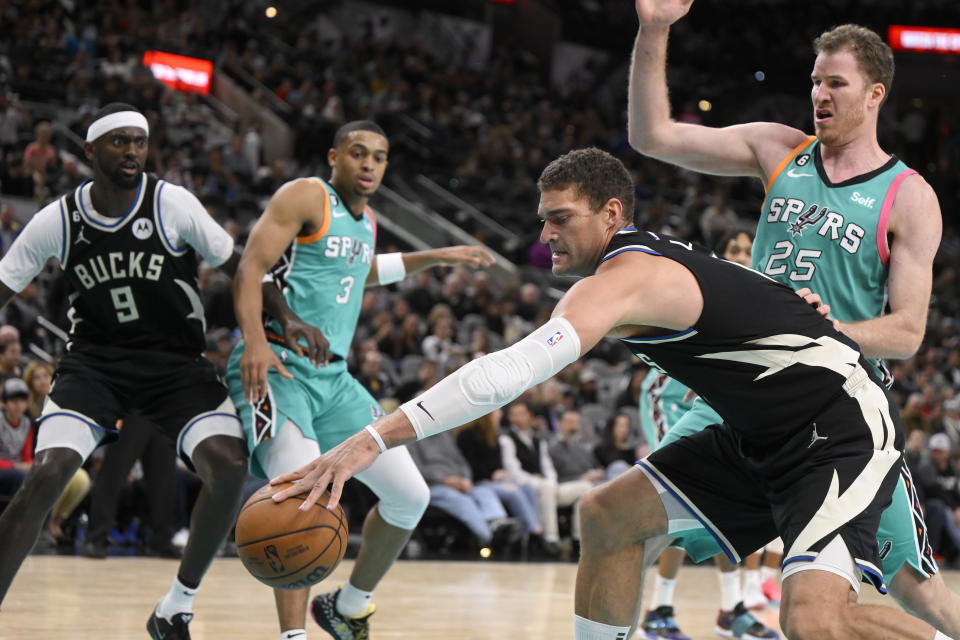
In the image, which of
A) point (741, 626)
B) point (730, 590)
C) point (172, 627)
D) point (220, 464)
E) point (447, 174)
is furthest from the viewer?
point (447, 174)

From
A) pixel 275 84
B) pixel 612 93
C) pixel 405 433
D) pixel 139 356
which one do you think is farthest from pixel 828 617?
pixel 612 93

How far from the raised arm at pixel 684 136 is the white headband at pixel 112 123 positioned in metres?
2.18

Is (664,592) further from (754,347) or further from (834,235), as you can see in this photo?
(754,347)

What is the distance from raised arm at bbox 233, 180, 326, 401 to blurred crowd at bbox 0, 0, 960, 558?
14.2 ft

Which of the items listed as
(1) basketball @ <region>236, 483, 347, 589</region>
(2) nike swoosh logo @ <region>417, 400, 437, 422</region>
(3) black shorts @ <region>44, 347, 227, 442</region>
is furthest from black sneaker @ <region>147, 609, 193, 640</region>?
(2) nike swoosh logo @ <region>417, 400, 437, 422</region>

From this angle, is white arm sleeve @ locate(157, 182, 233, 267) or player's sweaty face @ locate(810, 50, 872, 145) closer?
player's sweaty face @ locate(810, 50, 872, 145)

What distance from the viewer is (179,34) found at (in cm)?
1984

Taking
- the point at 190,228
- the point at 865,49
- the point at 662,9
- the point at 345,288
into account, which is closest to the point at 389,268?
the point at 345,288

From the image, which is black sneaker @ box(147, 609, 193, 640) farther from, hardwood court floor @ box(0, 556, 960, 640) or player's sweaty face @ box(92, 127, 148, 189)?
player's sweaty face @ box(92, 127, 148, 189)

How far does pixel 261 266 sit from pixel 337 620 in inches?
66.3

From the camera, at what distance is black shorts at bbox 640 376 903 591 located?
10.5ft

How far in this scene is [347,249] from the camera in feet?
16.5

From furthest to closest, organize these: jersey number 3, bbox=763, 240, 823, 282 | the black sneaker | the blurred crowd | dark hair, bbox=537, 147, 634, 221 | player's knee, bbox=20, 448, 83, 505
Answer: the blurred crowd
the black sneaker
player's knee, bbox=20, 448, 83, 505
jersey number 3, bbox=763, 240, 823, 282
dark hair, bbox=537, 147, 634, 221

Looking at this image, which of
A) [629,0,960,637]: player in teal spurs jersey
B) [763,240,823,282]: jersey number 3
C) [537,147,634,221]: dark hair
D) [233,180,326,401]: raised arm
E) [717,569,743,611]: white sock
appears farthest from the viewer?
[717,569,743,611]: white sock
